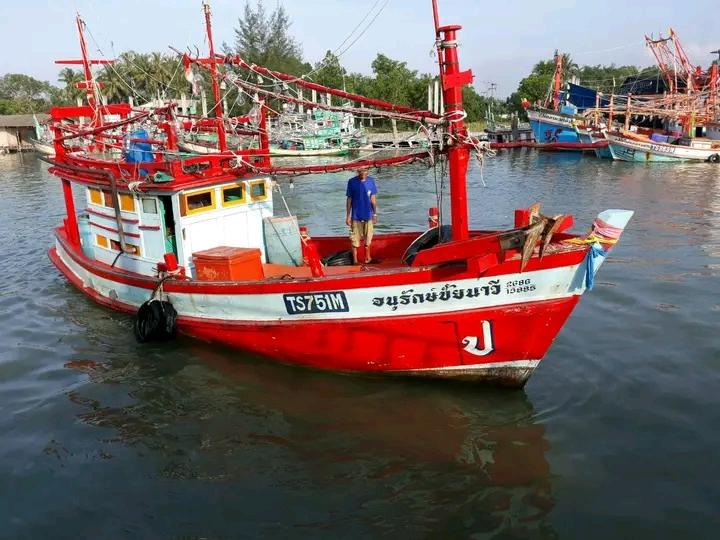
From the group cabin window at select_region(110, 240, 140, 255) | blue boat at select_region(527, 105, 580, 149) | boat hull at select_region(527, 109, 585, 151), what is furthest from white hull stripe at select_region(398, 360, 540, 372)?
blue boat at select_region(527, 105, 580, 149)

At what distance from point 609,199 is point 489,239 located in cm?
2129

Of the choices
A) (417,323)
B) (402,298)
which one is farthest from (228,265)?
(417,323)

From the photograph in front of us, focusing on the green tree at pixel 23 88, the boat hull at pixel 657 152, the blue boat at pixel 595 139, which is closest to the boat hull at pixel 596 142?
the blue boat at pixel 595 139

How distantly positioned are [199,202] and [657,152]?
127 feet

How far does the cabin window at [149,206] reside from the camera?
10.0m

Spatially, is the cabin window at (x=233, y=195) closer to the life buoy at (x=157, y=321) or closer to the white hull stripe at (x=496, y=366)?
the life buoy at (x=157, y=321)

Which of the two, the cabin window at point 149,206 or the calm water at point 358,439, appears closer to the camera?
the calm water at point 358,439

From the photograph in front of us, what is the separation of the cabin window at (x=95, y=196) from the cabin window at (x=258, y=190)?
119 inches

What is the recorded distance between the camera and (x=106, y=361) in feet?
32.5

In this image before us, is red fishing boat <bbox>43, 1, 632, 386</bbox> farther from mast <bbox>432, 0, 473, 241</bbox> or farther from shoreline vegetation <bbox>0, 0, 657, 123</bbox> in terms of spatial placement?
shoreline vegetation <bbox>0, 0, 657, 123</bbox>

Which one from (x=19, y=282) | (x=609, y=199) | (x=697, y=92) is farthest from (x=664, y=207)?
(x=697, y=92)

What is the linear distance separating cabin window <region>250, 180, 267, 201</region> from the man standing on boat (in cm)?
184

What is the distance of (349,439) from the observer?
24.0ft

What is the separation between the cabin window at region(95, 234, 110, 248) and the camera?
11.8 meters
